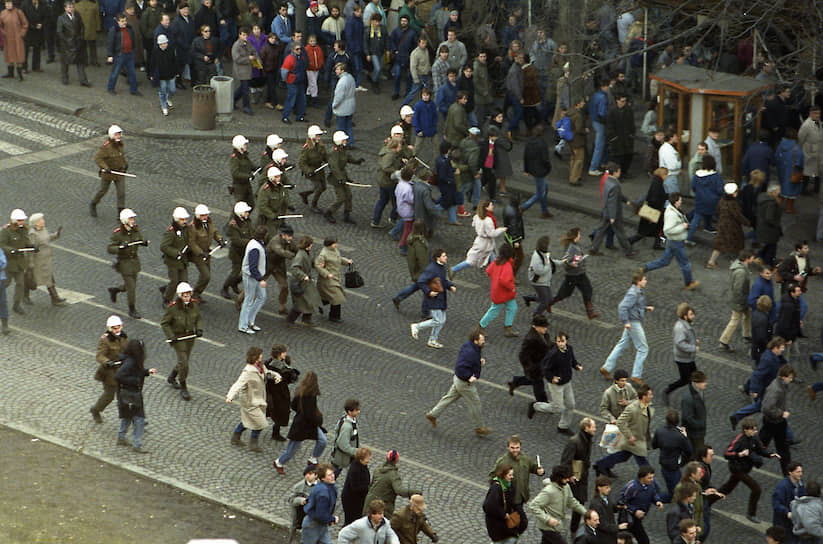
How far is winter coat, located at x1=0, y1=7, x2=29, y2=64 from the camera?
29567mm

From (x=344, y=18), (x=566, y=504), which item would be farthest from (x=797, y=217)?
(x=566, y=504)

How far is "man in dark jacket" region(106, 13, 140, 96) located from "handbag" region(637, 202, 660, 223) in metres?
11.1

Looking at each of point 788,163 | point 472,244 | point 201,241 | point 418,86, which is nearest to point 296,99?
point 418,86

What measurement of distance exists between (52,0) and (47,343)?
1319 cm

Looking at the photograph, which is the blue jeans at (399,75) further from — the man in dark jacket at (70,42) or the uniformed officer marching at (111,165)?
the uniformed officer marching at (111,165)

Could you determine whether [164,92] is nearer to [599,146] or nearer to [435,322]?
[599,146]

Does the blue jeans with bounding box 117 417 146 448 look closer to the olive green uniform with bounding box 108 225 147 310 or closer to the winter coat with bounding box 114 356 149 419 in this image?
the winter coat with bounding box 114 356 149 419

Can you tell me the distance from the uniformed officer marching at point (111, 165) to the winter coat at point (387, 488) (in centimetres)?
990

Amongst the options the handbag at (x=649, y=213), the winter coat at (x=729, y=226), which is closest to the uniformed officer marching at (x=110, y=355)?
the handbag at (x=649, y=213)

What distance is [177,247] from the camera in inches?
Answer: 821

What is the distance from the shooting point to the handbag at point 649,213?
23.9 meters

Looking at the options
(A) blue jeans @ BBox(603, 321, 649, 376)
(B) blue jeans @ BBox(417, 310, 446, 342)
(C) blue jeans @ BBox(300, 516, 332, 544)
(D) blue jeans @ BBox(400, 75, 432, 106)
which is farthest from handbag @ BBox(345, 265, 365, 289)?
(D) blue jeans @ BBox(400, 75, 432, 106)

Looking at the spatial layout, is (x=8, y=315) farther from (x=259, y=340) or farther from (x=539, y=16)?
(x=539, y=16)

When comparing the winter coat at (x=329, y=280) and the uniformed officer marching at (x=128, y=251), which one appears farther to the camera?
the winter coat at (x=329, y=280)
